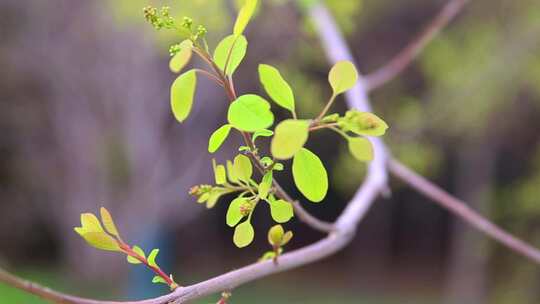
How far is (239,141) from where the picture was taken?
16.8ft

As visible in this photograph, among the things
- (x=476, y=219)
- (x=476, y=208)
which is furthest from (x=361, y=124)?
(x=476, y=208)

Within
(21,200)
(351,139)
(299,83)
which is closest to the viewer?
(351,139)

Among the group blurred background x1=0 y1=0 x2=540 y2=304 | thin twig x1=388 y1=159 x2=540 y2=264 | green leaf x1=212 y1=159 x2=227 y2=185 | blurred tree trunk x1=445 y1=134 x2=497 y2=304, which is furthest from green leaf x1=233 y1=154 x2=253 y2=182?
blurred tree trunk x1=445 y1=134 x2=497 y2=304

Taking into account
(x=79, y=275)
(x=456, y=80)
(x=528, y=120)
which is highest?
(x=456, y=80)

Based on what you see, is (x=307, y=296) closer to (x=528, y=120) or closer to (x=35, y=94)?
(x=528, y=120)

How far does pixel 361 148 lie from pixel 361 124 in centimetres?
3

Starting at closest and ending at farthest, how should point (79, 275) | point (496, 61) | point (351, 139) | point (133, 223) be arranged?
point (351, 139)
point (496, 61)
point (133, 223)
point (79, 275)

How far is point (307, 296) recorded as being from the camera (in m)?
6.16

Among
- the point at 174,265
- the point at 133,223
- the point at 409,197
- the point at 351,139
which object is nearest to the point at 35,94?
the point at 133,223

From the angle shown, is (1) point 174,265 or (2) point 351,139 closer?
(2) point 351,139

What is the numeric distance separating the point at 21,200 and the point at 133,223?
202 cm

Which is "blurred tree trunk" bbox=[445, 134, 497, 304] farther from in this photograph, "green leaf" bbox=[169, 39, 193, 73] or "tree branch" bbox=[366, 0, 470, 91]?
"green leaf" bbox=[169, 39, 193, 73]

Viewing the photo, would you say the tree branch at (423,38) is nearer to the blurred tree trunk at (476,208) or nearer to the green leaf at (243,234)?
the green leaf at (243,234)

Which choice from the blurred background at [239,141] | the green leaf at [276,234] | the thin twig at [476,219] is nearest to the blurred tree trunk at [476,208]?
the blurred background at [239,141]
